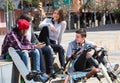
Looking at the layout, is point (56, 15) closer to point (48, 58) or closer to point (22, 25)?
point (48, 58)

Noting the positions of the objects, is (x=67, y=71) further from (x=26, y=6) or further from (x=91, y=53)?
(x=26, y=6)

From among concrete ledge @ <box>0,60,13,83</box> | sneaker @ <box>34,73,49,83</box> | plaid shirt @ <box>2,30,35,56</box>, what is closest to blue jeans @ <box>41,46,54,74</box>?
plaid shirt @ <box>2,30,35,56</box>

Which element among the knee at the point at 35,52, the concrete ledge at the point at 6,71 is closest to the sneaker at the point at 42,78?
the concrete ledge at the point at 6,71

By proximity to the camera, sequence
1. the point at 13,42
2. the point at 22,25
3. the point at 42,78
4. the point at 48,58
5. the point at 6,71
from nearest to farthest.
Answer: the point at 42,78, the point at 6,71, the point at 22,25, the point at 13,42, the point at 48,58

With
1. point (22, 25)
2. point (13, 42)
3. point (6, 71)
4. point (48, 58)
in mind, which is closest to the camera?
point (6, 71)

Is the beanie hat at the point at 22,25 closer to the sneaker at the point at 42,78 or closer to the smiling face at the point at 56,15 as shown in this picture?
the smiling face at the point at 56,15

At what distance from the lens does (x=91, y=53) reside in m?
6.64

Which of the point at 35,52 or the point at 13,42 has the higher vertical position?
the point at 13,42

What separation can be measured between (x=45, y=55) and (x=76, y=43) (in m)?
1.17

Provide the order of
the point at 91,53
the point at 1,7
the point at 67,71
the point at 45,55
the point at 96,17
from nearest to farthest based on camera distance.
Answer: the point at 67,71, the point at 91,53, the point at 45,55, the point at 1,7, the point at 96,17

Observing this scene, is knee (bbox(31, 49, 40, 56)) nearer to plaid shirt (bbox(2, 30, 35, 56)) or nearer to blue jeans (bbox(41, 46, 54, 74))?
Result: plaid shirt (bbox(2, 30, 35, 56))

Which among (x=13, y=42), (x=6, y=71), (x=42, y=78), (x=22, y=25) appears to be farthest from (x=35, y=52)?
(x=42, y=78)

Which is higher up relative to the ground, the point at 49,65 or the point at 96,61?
the point at 96,61

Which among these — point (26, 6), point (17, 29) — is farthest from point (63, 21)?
point (26, 6)
